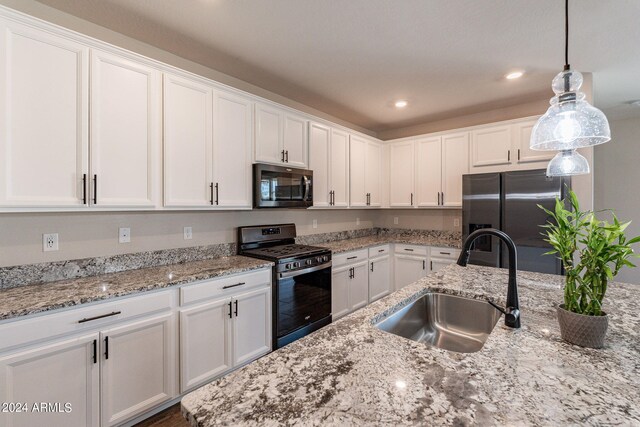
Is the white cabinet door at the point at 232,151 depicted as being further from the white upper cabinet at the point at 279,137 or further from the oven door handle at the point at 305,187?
the oven door handle at the point at 305,187

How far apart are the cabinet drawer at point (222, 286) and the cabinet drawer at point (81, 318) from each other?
10 cm

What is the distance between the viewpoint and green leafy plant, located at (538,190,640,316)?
93cm

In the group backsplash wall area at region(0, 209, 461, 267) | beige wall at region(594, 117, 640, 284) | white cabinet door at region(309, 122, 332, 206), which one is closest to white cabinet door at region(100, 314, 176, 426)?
backsplash wall area at region(0, 209, 461, 267)

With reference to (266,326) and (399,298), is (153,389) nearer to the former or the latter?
(266,326)

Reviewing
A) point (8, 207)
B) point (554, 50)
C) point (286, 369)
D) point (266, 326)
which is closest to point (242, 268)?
point (266, 326)

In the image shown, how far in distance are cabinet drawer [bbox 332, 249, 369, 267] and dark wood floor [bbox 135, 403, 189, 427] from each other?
1.89 m

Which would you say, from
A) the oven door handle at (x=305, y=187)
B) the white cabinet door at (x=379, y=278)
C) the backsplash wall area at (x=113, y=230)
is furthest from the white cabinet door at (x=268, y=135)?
the white cabinet door at (x=379, y=278)

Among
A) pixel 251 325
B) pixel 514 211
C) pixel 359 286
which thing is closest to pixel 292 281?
pixel 251 325

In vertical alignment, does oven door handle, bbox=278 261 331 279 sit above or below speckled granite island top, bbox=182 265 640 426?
below

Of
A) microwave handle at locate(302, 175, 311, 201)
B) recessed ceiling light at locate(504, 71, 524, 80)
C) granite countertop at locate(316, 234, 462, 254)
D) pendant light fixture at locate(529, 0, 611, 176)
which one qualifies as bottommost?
granite countertop at locate(316, 234, 462, 254)

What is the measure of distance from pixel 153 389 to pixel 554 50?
398cm

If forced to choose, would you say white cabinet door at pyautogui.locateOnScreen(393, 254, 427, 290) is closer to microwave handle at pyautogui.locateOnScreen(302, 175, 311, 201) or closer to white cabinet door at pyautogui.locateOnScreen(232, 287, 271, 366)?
microwave handle at pyautogui.locateOnScreen(302, 175, 311, 201)

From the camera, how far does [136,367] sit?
1.77 m

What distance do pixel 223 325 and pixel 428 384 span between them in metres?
1.79
